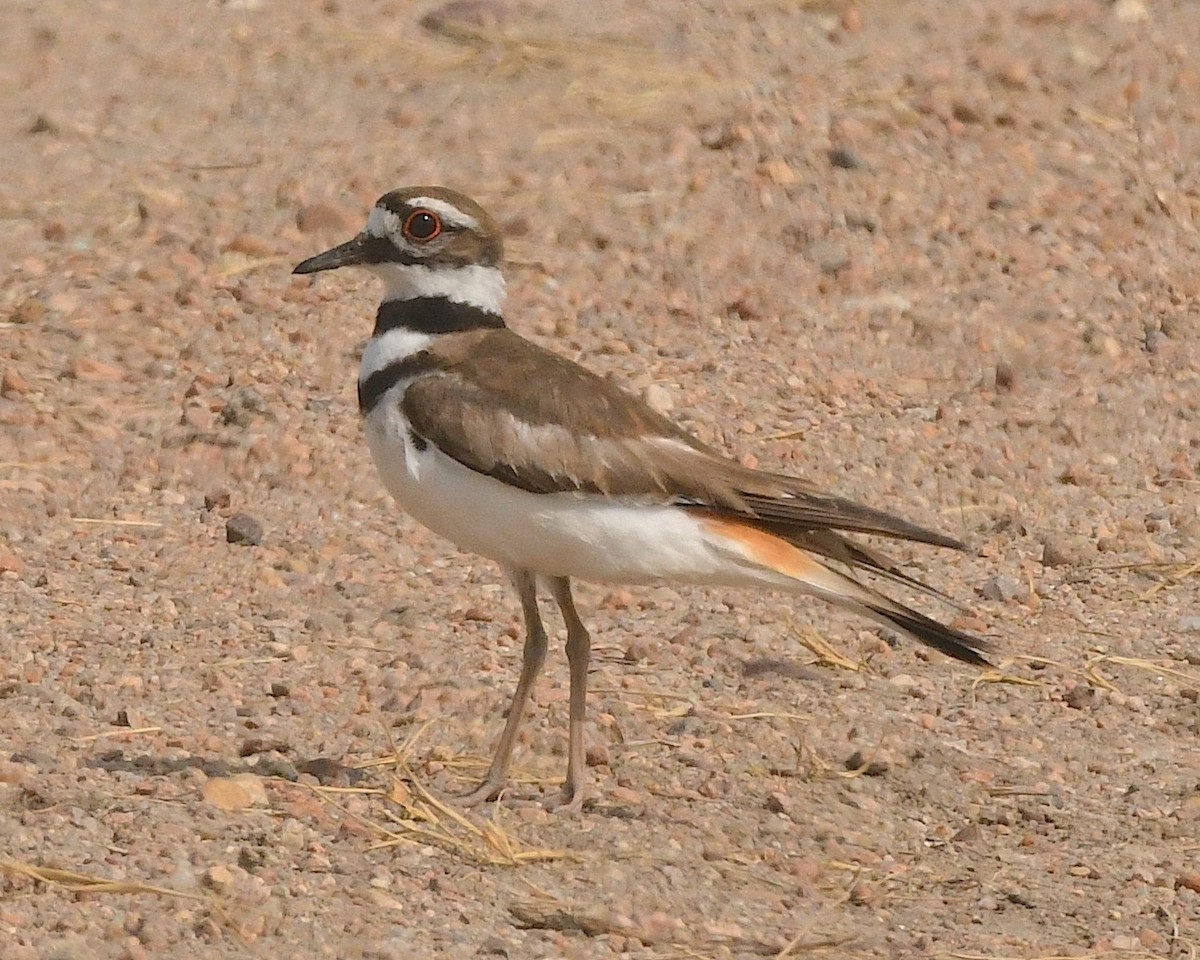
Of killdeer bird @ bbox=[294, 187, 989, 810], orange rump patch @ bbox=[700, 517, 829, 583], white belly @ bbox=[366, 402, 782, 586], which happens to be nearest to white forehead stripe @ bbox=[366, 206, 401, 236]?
killdeer bird @ bbox=[294, 187, 989, 810]

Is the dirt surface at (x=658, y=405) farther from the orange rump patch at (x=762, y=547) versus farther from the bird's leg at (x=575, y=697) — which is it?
the orange rump patch at (x=762, y=547)

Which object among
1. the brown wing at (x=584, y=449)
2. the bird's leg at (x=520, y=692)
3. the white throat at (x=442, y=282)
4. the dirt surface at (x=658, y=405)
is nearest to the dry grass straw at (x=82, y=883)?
the dirt surface at (x=658, y=405)

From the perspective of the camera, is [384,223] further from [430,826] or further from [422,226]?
[430,826]

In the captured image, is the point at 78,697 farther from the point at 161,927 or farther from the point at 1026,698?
the point at 1026,698

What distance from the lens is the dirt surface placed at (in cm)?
480

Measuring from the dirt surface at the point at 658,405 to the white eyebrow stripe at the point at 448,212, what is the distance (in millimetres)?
1173

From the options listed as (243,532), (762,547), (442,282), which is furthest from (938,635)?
(243,532)

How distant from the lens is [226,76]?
9.73 metres

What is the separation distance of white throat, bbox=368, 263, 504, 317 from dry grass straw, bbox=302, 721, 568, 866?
1.10m

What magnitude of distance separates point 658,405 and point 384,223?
218cm

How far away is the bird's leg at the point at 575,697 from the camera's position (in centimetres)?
518

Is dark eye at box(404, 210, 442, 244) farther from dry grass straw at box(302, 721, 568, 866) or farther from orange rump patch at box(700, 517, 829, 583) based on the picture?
dry grass straw at box(302, 721, 568, 866)

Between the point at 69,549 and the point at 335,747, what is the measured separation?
1538 mm

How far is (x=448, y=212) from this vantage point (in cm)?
537
